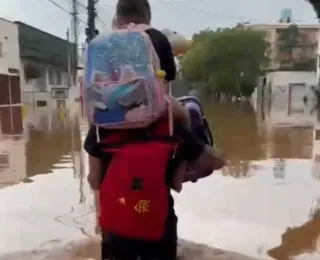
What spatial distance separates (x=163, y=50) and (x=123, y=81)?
0.61 ft

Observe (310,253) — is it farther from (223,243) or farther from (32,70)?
(32,70)

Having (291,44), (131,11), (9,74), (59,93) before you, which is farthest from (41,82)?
(131,11)

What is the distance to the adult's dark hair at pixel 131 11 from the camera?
1787 millimetres

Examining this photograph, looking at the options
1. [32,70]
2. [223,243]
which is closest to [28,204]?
[223,243]

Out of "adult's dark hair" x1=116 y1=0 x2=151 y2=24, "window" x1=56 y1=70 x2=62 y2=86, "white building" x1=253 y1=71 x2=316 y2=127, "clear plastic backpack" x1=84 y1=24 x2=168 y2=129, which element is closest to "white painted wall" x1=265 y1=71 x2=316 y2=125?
"white building" x1=253 y1=71 x2=316 y2=127

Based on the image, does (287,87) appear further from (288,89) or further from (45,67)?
(45,67)

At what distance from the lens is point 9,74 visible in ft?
73.1

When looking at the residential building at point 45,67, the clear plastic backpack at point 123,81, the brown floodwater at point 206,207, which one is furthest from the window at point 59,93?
the clear plastic backpack at point 123,81

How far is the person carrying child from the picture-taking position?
5.38ft

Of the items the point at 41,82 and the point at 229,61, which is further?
the point at 229,61

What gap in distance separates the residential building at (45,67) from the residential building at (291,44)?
11023mm

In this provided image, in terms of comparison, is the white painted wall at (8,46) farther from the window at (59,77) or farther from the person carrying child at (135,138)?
the person carrying child at (135,138)

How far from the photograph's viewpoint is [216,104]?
30.6 m

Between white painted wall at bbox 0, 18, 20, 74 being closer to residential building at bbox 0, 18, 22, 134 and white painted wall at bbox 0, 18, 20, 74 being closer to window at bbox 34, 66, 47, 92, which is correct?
residential building at bbox 0, 18, 22, 134
